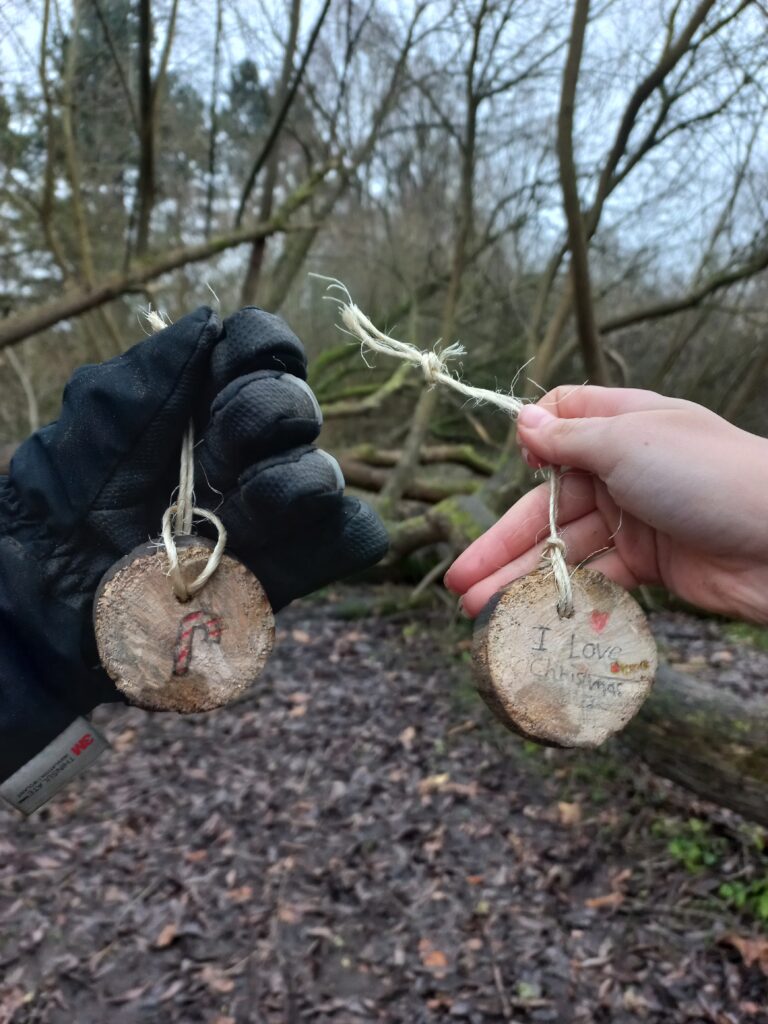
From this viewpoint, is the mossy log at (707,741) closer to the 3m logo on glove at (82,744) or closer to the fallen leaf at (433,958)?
the fallen leaf at (433,958)

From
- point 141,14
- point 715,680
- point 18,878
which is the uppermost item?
point 141,14

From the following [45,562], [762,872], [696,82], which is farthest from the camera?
[696,82]

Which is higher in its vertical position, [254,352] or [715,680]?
[254,352]

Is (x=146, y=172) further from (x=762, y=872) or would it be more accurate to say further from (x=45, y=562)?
(x=762, y=872)

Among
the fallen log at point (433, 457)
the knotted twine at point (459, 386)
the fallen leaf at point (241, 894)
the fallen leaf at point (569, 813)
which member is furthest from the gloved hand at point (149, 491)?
the fallen log at point (433, 457)

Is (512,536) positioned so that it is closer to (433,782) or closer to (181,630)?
(181,630)

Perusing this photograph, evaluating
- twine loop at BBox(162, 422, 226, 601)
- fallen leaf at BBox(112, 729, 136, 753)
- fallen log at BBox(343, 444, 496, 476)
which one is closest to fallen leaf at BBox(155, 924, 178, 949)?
fallen leaf at BBox(112, 729, 136, 753)

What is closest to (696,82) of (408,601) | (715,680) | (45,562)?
(715,680)

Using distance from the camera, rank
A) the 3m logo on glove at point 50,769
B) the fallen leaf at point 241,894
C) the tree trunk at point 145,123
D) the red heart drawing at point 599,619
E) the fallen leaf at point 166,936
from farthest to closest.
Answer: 1. the tree trunk at point 145,123
2. the fallen leaf at point 241,894
3. the fallen leaf at point 166,936
4. the 3m logo on glove at point 50,769
5. the red heart drawing at point 599,619

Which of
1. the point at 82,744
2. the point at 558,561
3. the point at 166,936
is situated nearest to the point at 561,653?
the point at 558,561
